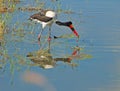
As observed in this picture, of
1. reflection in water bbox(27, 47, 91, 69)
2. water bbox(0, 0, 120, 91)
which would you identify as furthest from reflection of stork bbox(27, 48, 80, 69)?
water bbox(0, 0, 120, 91)

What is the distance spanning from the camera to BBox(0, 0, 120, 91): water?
8.73m

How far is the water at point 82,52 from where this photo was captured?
873cm

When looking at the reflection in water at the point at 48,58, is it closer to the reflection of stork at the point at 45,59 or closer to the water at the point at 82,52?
the reflection of stork at the point at 45,59

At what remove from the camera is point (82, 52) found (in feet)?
36.5

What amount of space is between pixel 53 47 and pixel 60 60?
124 centimetres

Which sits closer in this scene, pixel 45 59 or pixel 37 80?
pixel 37 80

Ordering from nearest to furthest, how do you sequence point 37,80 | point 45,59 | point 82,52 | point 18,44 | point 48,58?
1. point 37,80
2. point 45,59
3. point 48,58
4. point 82,52
5. point 18,44

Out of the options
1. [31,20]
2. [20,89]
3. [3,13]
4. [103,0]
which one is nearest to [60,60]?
[20,89]

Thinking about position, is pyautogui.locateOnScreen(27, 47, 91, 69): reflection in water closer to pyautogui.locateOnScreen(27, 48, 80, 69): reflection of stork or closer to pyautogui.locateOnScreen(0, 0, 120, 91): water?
pyautogui.locateOnScreen(27, 48, 80, 69): reflection of stork

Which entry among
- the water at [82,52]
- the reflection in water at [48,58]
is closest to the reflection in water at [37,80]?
the water at [82,52]

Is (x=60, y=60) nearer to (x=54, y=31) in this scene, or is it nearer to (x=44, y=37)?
(x=44, y=37)

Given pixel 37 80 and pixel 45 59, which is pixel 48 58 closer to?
pixel 45 59

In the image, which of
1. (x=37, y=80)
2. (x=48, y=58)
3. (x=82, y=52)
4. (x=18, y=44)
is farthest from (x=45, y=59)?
(x=37, y=80)

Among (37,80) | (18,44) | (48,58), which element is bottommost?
(18,44)
